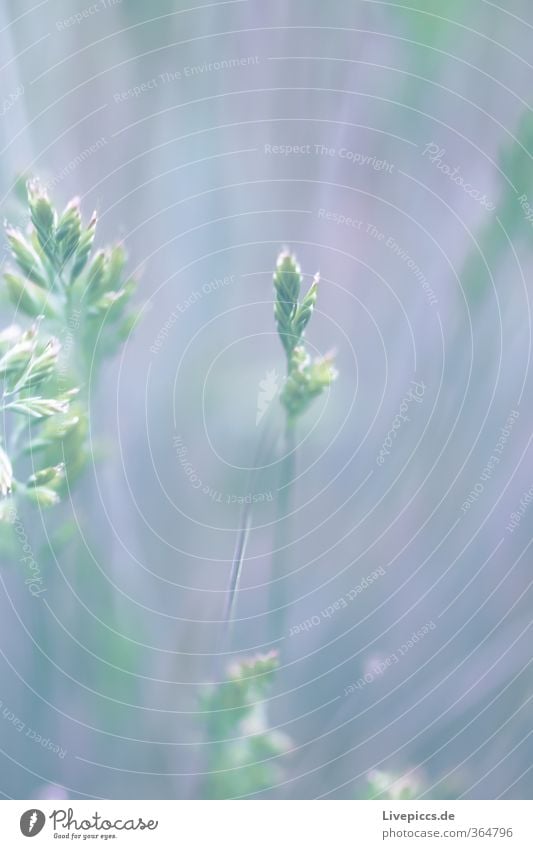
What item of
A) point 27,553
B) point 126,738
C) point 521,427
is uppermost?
point 521,427

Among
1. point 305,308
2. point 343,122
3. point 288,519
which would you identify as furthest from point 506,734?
point 343,122

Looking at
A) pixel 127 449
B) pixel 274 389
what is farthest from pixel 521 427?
pixel 127 449

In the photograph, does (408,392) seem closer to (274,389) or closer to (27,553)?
(274,389)

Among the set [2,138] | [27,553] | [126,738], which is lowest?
[126,738]

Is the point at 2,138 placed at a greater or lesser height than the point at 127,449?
greater

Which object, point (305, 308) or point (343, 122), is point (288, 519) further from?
point (343, 122)

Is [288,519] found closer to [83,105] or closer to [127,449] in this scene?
[127,449]

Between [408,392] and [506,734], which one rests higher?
[408,392]

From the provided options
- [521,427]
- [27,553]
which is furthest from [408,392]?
[27,553]
